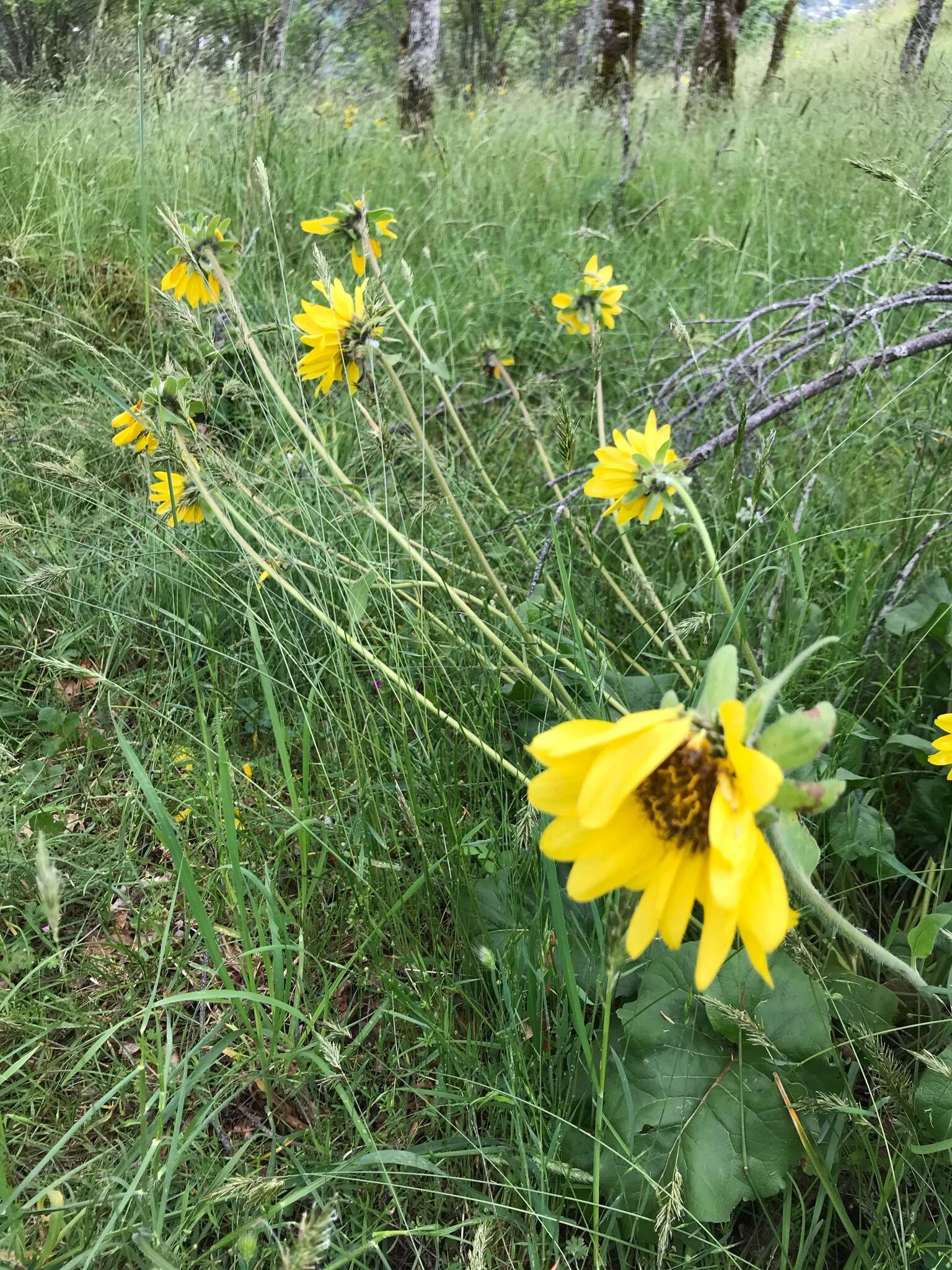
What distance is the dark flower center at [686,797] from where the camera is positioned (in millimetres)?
567

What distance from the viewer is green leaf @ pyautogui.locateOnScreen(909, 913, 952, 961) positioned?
795mm

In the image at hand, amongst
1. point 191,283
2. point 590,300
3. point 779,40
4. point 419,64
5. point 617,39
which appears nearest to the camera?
point 191,283

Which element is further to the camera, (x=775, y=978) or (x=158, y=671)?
(x=158, y=671)

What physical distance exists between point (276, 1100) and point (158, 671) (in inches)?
31.8

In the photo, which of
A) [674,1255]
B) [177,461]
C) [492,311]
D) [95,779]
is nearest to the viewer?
[674,1255]

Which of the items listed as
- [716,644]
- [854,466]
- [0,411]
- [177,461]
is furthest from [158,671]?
[854,466]

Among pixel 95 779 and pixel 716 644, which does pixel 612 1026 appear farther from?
pixel 95 779

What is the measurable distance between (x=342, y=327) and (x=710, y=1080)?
109 centimetres

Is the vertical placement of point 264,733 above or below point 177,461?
below

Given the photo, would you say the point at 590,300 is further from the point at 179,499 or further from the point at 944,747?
the point at 944,747

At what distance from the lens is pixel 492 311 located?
2.62 m

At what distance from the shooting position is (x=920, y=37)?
3.45m

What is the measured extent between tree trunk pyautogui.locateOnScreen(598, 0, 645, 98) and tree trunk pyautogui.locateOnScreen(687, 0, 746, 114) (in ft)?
2.14

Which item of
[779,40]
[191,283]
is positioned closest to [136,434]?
[191,283]
